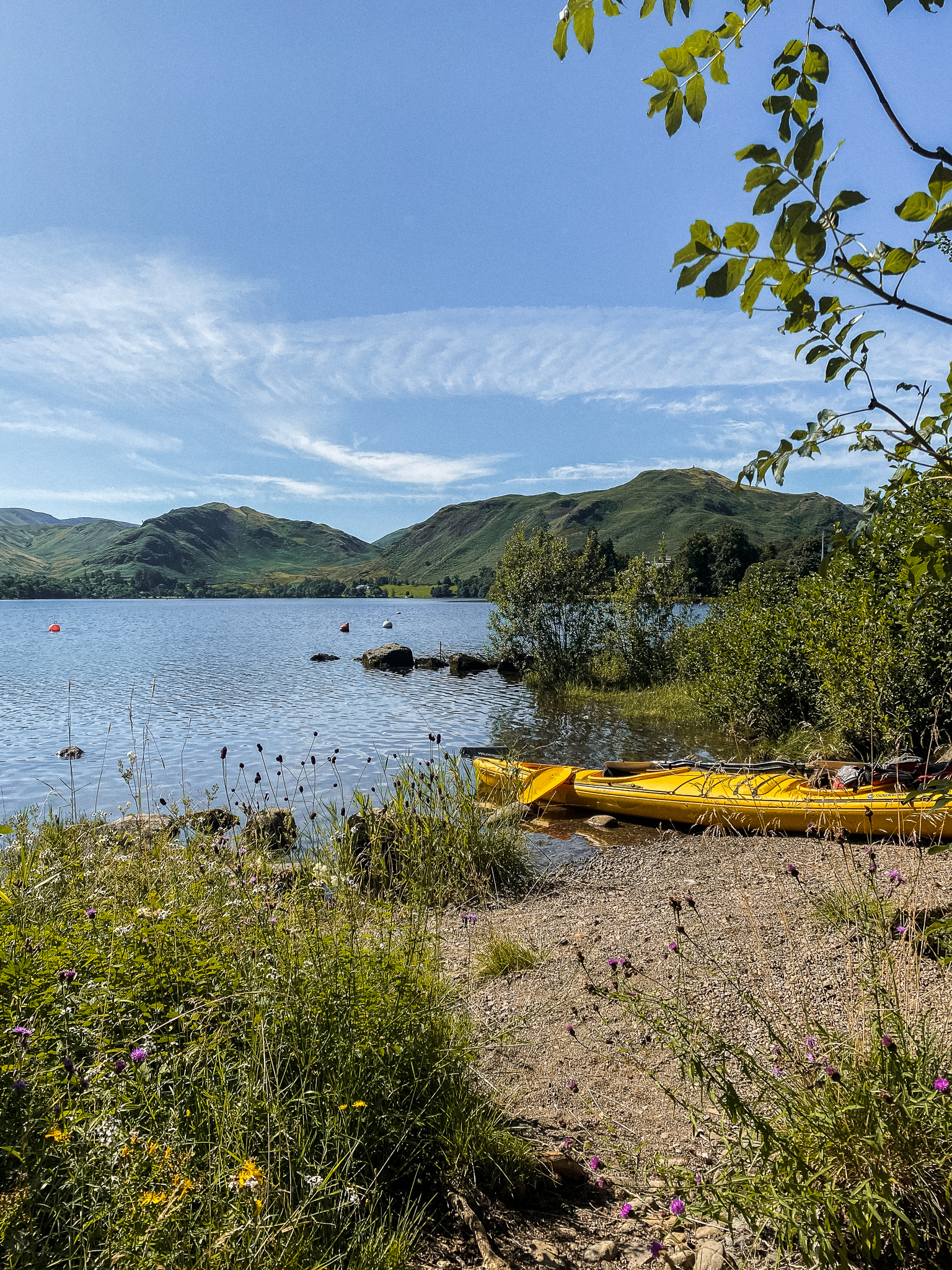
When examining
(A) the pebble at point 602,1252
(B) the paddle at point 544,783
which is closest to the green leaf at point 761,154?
(A) the pebble at point 602,1252

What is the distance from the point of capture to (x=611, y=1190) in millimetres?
3412

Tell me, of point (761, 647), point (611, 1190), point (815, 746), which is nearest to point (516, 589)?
point (761, 647)

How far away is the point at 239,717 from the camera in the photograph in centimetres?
2403

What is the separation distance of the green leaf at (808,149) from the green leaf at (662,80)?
0.34 meters

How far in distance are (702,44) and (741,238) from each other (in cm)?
44

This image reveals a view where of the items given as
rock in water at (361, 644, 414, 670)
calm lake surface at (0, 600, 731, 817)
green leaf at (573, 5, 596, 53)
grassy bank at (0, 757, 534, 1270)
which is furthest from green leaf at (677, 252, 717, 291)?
rock in water at (361, 644, 414, 670)

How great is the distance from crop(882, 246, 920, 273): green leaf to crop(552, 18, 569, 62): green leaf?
784 mm

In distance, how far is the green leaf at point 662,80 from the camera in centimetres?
130

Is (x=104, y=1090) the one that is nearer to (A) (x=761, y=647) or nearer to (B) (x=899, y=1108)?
(B) (x=899, y=1108)

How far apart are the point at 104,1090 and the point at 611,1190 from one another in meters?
2.42

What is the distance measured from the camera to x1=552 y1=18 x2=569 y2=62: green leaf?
1.44 m

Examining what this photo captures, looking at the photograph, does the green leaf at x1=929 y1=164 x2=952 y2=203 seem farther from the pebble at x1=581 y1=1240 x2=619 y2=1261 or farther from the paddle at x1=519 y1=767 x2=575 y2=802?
the paddle at x1=519 y1=767 x2=575 y2=802

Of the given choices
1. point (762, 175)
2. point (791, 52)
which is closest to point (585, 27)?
point (791, 52)

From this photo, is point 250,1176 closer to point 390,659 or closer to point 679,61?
point 679,61
